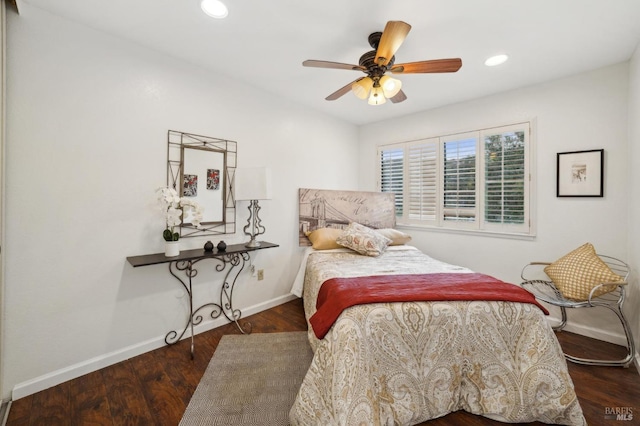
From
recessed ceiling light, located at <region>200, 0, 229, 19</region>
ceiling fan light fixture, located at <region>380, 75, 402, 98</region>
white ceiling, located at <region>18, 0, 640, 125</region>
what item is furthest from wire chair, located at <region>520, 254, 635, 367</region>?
recessed ceiling light, located at <region>200, 0, 229, 19</region>

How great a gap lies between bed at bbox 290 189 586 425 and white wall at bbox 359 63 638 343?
1583mm

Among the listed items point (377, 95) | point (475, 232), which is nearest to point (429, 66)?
point (377, 95)

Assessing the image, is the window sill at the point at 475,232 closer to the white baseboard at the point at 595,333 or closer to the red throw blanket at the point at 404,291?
the white baseboard at the point at 595,333

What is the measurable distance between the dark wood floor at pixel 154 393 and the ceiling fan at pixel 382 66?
2.26 m

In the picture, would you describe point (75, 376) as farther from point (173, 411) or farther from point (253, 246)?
point (253, 246)

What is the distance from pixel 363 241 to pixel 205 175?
1.79 meters

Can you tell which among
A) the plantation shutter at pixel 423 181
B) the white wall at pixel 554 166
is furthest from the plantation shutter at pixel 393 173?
the white wall at pixel 554 166

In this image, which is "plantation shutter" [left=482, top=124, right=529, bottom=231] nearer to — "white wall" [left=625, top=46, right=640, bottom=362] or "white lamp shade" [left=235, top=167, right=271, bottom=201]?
"white wall" [left=625, top=46, right=640, bottom=362]

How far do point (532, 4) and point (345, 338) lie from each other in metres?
2.41

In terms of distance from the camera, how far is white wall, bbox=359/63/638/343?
2406 millimetres

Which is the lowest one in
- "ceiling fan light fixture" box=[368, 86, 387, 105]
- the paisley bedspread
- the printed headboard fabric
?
the paisley bedspread

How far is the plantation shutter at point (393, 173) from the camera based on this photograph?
3.96 m

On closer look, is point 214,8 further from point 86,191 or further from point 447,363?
point 447,363

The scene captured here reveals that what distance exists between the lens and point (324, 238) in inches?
127
